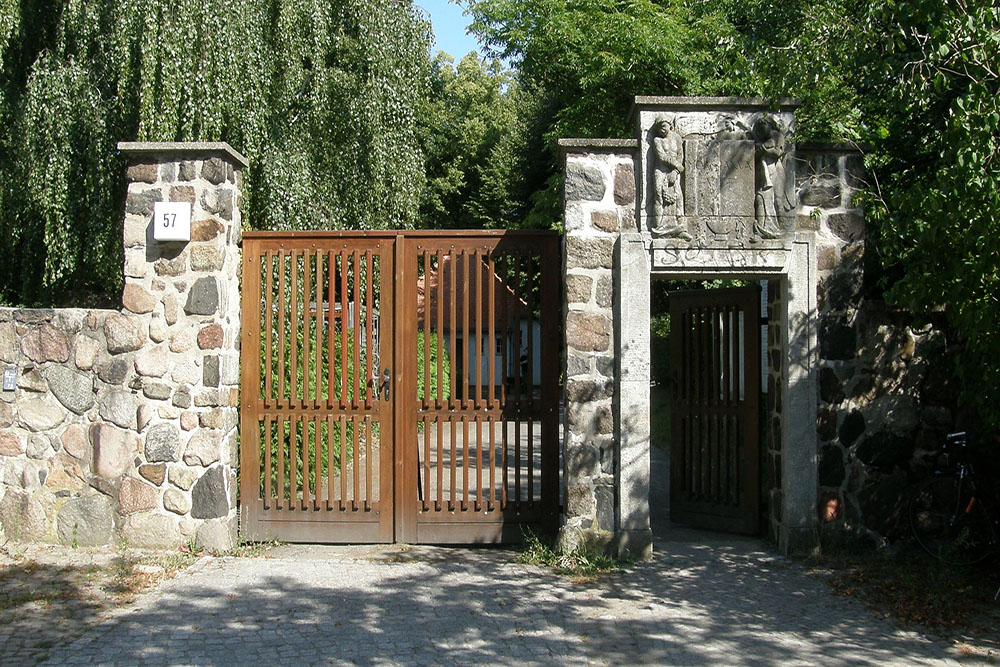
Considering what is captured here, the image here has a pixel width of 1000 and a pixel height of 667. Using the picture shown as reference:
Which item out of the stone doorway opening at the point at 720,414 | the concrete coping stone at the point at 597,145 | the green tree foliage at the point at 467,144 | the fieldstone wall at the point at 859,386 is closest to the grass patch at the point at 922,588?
the fieldstone wall at the point at 859,386

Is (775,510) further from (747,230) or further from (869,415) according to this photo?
(747,230)

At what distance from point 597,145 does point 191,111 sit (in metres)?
6.57

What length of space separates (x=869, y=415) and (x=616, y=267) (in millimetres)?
2216

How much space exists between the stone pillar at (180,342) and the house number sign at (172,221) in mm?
82

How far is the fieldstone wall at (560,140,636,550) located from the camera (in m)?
6.41

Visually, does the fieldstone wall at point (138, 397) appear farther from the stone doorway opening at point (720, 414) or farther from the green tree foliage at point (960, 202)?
the green tree foliage at point (960, 202)

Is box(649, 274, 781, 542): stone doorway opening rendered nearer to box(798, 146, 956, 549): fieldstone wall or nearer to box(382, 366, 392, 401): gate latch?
box(798, 146, 956, 549): fieldstone wall

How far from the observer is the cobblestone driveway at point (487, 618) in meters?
4.63

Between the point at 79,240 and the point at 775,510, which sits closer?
the point at 775,510

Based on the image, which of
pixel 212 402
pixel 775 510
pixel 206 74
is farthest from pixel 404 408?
pixel 206 74

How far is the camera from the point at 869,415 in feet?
21.5

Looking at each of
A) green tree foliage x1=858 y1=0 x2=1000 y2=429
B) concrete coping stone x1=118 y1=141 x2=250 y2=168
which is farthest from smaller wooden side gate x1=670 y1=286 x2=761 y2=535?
concrete coping stone x1=118 y1=141 x2=250 y2=168

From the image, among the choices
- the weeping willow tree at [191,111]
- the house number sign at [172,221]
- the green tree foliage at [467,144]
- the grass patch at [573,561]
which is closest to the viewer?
the grass patch at [573,561]

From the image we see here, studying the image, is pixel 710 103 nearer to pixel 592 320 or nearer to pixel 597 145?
pixel 597 145
